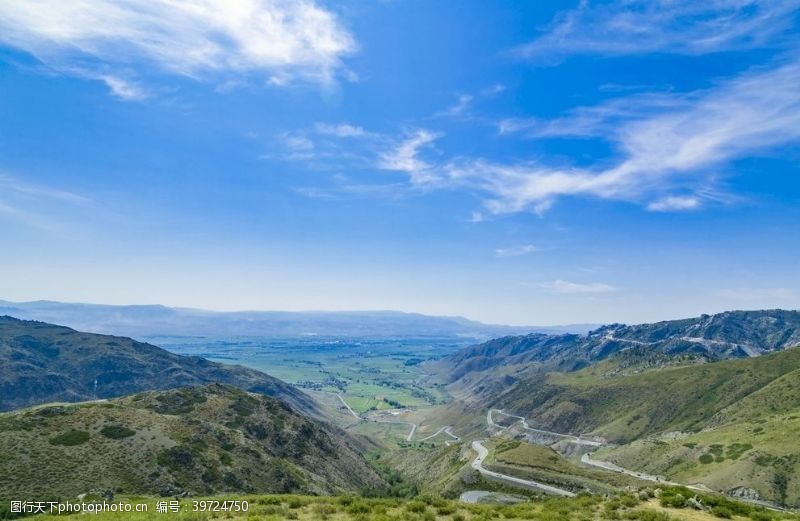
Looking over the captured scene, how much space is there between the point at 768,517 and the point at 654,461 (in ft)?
542

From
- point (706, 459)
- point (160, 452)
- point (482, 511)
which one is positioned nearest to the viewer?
point (482, 511)

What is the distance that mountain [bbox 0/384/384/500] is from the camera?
218ft

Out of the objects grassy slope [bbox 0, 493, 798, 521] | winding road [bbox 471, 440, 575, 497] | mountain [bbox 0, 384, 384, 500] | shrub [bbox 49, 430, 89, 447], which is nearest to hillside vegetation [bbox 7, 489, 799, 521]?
grassy slope [bbox 0, 493, 798, 521]

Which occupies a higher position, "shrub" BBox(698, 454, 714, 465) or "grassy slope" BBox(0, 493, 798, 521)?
"grassy slope" BBox(0, 493, 798, 521)

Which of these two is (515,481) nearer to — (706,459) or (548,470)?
(548,470)

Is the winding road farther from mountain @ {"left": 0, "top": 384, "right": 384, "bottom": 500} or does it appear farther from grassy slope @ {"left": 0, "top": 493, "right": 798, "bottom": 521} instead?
grassy slope @ {"left": 0, "top": 493, "right": 798, "bottom": 521}

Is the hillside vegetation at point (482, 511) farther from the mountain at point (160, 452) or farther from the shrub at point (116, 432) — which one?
the shrub at point (116, 432)

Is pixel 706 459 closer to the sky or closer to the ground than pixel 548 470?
closer to the ground

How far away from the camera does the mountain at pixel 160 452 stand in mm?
66438

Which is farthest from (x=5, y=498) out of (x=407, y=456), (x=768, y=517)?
A: (x=407, y=456)

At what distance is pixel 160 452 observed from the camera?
275 feet

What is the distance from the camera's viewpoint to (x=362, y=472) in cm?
14138

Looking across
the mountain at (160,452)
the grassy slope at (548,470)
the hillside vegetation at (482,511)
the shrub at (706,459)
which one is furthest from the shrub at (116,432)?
the shrub at (706,459)

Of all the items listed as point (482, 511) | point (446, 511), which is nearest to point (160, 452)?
point (446, 511)
